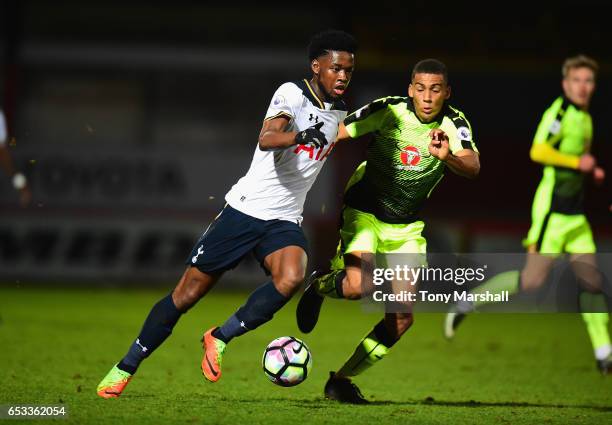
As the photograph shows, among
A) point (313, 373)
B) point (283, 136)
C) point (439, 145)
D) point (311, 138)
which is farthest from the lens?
point (313, 373)

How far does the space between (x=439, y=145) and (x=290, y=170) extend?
861 millimetres

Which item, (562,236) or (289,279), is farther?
(562,236)

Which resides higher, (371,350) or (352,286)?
(352,286)

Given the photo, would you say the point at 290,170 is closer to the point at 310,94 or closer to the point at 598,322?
the point at 310,94

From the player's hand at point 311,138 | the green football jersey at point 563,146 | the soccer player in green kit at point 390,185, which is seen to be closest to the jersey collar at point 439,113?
the soccer player in green kit at point 390,185

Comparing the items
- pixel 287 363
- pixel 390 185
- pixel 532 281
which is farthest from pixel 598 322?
pixel 287 363

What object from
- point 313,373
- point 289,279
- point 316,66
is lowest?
point 313,373

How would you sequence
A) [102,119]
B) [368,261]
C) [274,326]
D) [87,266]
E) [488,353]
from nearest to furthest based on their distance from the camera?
[368,261] < [488,353] < [274,326] < [87,266] < [102,119]

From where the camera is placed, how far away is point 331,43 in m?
6.04

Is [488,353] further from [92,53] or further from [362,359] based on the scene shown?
[92,53]

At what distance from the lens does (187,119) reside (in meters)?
18.4

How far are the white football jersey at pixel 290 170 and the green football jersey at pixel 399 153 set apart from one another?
0.37 metres

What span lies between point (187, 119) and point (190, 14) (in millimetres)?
2038

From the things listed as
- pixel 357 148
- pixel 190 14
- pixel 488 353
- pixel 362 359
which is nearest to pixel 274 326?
pixel 488 353
